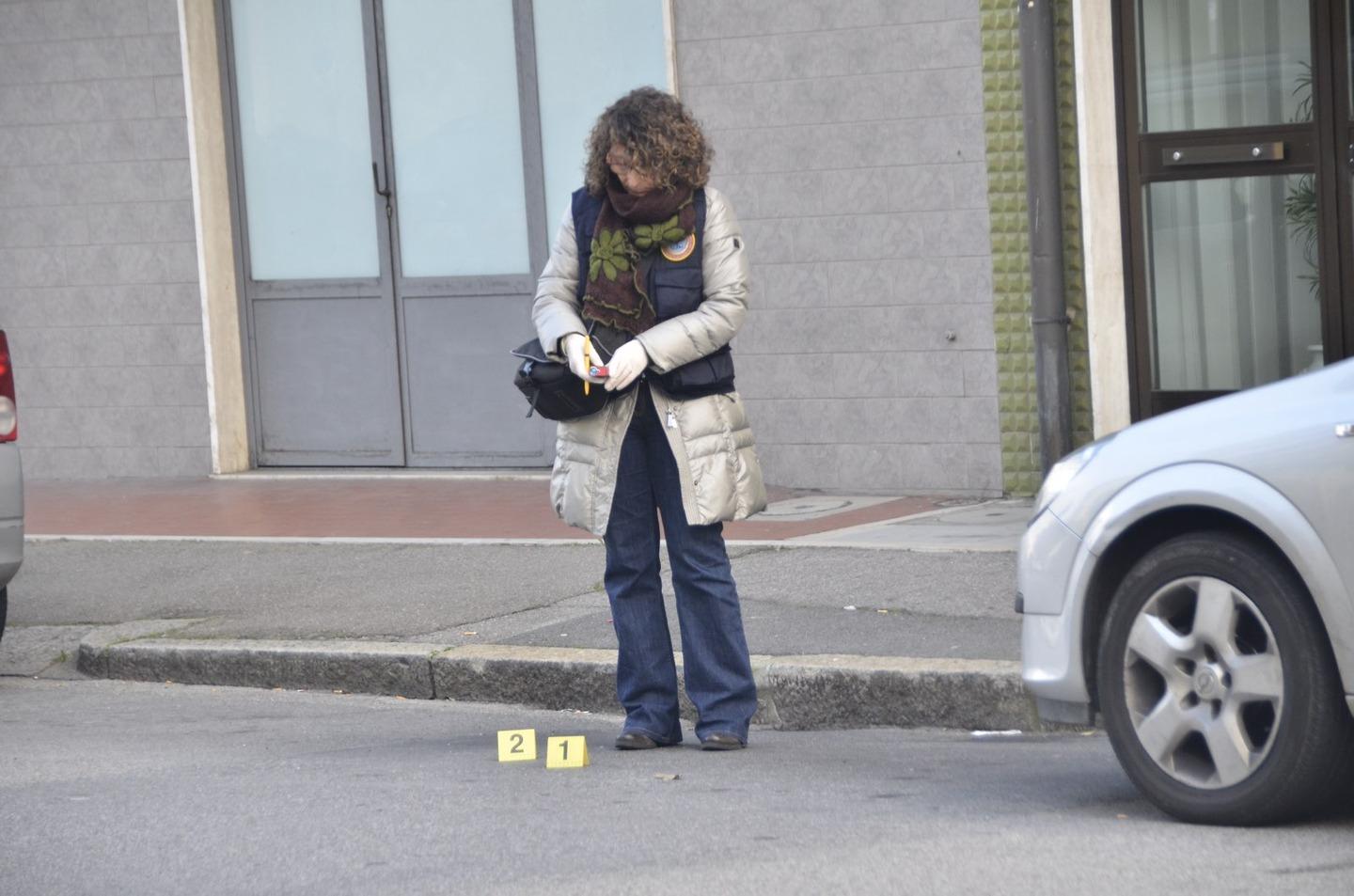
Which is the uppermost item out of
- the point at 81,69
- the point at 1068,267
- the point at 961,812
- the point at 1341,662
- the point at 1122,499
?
the point at 81,69

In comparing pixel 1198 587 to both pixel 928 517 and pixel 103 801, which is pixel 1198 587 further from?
pixel 928 517

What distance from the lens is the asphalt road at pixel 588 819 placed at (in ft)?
13.5

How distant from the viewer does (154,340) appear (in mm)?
11891

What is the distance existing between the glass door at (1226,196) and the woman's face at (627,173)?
15.7ft

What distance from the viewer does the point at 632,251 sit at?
17.9ft

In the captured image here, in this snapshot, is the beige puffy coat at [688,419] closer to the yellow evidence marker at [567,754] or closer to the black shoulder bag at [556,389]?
the black shoulder bag at [556,389]

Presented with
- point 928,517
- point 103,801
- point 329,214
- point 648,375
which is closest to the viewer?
point 103,801

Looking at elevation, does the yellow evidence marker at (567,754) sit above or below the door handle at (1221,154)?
below

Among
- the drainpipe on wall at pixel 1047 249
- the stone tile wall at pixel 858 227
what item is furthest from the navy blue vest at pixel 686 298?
the stone tile wall at pixel 858 227

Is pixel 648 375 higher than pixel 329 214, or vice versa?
A: pixel 329 214

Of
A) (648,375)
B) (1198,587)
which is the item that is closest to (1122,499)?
(1198,587)

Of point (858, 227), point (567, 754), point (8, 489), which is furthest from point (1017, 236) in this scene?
point (567, 754)

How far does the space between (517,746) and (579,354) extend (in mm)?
1086

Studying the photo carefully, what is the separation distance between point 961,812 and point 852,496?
18.0ft
